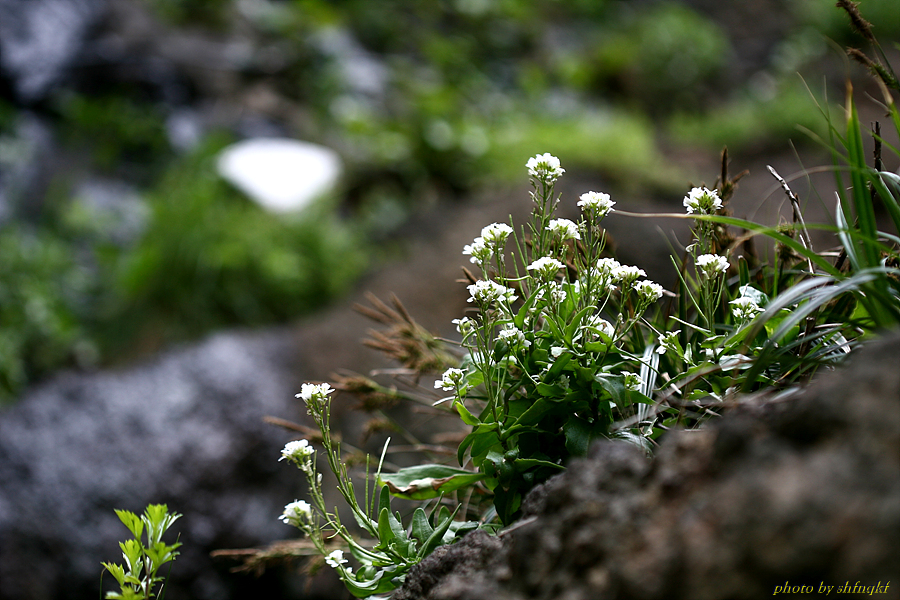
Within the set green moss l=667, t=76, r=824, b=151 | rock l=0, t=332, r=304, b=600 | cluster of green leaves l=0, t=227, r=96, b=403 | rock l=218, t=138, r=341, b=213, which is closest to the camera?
rock l=0, t=332, r=304, b=600

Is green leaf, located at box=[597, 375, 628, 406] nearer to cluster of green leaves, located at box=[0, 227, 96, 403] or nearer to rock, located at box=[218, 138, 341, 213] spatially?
cluster of green leaves, located at box=[0, 227, 96, 403]

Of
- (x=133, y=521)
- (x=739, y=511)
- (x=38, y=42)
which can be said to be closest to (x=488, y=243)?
(x=739, y=511)

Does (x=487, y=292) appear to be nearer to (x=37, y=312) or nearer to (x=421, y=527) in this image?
(x=421, y=527)

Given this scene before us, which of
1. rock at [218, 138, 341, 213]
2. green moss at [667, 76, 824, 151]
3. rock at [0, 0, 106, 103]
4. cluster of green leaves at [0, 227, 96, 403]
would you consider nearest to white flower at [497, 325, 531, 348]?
cluster of green leaves at [0, 227, 96, 403]

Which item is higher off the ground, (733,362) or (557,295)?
(557,295)

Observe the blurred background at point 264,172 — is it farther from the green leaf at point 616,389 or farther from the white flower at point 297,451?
the white flower at point 297,451

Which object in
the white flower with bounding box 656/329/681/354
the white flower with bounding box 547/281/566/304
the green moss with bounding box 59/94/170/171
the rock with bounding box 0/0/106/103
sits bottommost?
the white flower with bounding box 656/329/681/354
